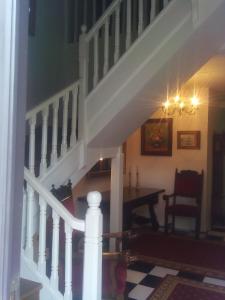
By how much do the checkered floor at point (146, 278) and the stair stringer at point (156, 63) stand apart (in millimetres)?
1521

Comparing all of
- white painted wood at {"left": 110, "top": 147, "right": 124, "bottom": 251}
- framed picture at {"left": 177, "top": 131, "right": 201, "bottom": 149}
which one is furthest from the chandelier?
white painted wood at {"left": 110, "top": 147, "right": 124, "bottom": 251}

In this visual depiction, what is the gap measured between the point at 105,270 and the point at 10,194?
2050 mm

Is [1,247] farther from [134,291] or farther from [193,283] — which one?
[193,283]

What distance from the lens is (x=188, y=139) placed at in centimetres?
547

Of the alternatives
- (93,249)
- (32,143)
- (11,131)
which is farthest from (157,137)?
(11,131)

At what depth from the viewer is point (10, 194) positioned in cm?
68

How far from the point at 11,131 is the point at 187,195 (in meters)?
4.90

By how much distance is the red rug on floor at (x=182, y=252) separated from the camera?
3.91 metres

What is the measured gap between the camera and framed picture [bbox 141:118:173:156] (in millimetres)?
5637

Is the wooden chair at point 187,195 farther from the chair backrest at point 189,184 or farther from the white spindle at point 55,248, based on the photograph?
the white spindle at point 55,248

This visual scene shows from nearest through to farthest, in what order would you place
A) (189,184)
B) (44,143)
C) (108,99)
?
(44,143) < (108,99) < (189,184)

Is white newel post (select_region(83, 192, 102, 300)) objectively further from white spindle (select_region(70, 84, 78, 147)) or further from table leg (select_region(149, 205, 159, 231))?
table leg (select_region(149, 205, 159, 231))

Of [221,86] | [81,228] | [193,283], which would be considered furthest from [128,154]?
[81,228]

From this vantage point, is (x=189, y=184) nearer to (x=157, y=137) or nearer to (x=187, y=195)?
(x=187, y=195)
